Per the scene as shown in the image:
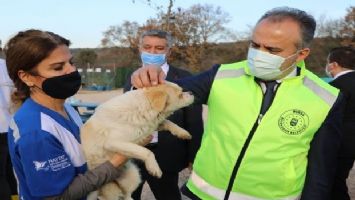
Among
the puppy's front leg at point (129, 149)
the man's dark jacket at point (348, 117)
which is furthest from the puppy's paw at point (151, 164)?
the man's dark jacket at point (348, 117)

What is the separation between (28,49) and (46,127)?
1.51ft

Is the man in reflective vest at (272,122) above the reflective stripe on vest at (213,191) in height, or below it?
above

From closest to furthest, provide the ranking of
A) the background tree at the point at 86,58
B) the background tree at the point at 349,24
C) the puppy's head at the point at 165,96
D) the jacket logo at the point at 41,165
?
the jacket logo at the point at 41,165, the puppy's head at the point at 165,96, the background tree at the point at 349,24, the background tree at the point at 86,58

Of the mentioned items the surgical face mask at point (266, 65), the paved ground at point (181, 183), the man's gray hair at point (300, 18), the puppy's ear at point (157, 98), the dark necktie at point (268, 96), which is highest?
the man's gray hair at point (300, 18)

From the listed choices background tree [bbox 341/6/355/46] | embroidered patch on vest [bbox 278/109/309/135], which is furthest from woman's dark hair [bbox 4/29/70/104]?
background tree [bbox 341/6/355/46]

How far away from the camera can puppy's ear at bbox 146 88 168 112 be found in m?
3.11

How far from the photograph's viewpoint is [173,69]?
482cm

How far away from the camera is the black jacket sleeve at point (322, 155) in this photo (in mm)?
2596

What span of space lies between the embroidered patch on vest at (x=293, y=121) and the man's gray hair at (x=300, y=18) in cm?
42

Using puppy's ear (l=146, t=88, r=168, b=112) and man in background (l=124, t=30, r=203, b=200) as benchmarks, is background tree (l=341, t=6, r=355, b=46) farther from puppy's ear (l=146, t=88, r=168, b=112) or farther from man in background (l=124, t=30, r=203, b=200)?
puppy's ear (l=146, t=88, r=168, b=112)

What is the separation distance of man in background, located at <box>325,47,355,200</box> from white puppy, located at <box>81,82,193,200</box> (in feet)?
9.97

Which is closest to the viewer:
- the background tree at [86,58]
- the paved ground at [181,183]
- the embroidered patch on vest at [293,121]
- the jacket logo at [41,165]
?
the jacket logo at [41,165]

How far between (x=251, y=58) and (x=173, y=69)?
2.14 meters

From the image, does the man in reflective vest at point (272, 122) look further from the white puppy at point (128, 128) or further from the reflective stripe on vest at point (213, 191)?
the white puppy at point (128, 128)
